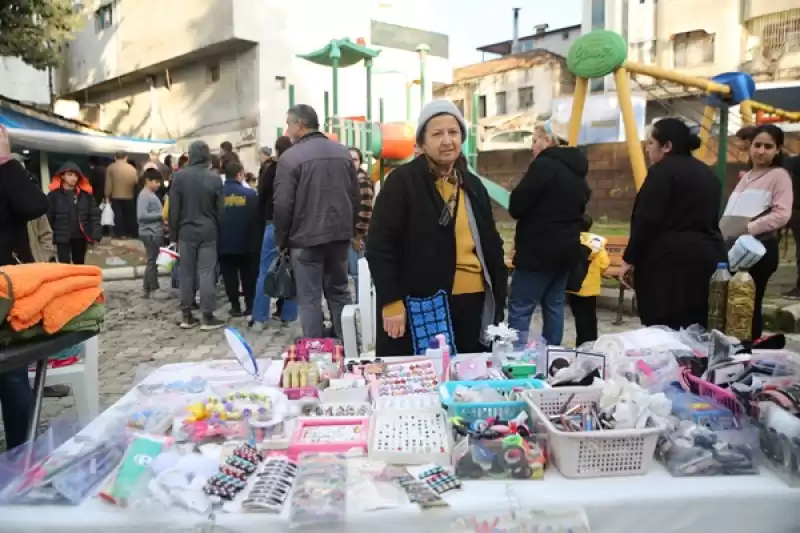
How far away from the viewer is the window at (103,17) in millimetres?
20125

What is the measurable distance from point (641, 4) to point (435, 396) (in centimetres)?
1876

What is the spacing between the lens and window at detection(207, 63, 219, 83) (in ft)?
57.3

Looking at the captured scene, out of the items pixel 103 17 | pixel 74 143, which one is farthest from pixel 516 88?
pixel 74 143

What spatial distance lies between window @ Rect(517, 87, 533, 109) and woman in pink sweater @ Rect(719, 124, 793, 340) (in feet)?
58.5

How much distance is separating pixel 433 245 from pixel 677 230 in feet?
4.84

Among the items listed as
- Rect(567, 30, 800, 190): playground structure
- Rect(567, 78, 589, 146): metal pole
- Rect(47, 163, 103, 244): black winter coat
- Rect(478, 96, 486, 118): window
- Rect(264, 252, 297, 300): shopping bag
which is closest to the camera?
Rect(264, 252, 297, 300): shopping bag

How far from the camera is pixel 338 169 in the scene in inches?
179

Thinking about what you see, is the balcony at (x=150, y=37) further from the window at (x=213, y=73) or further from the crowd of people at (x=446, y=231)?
the crowd of people at (x=446, y=231)

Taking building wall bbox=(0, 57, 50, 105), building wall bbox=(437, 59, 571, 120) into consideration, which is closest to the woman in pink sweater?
building wall bbox=(437, 59, 571, 120)

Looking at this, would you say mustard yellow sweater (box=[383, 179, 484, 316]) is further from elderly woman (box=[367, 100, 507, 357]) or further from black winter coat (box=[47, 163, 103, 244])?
black winter coat (box=[47, 163, 103, 244])

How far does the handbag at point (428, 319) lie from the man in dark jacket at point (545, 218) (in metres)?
1.22

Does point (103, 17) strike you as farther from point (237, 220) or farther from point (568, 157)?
point (568, 157)

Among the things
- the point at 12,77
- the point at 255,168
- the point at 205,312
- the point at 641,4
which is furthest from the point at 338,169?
the point at 12,77

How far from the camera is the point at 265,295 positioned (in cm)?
592
